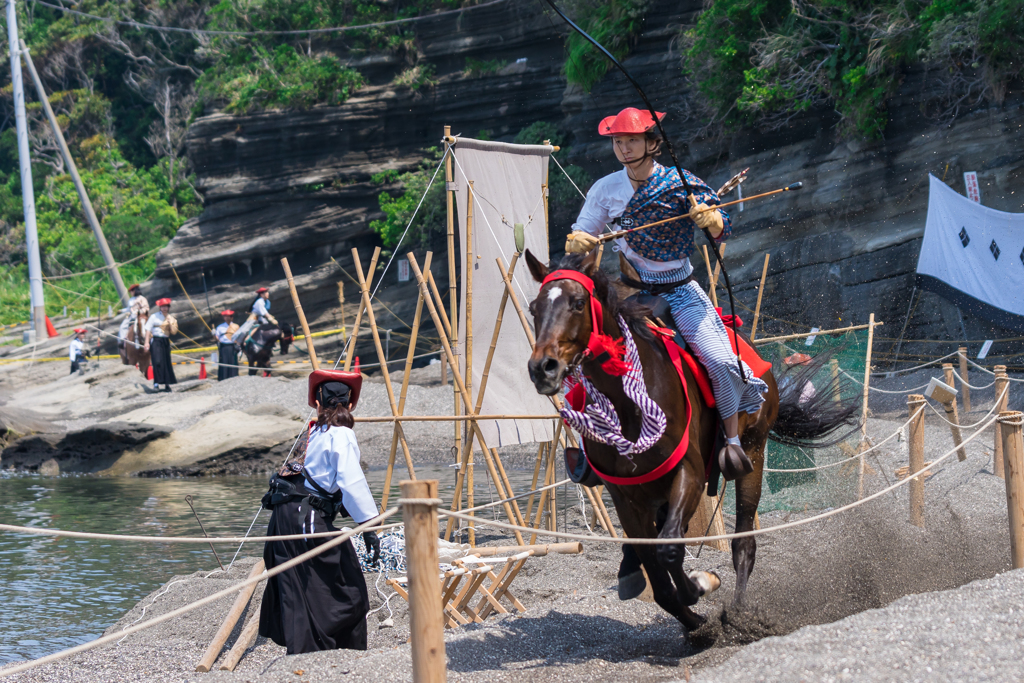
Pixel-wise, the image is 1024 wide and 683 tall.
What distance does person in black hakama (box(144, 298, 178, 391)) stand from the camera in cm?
1873

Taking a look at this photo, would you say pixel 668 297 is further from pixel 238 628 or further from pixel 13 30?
pixel 13 30

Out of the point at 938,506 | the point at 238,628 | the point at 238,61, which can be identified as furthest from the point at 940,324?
the point at 238,61

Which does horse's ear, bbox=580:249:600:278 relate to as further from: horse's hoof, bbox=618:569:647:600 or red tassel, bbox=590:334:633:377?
horse's hoof, bbox=618:569:647:600

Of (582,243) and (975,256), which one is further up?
(582,243)

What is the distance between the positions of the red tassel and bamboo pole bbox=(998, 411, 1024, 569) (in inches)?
93.7

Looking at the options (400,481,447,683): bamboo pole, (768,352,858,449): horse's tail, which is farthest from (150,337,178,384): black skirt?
(400,481,447,683): bamboo pole

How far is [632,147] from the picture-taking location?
4.48 m

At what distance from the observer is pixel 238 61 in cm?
2902

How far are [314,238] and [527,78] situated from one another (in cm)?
767

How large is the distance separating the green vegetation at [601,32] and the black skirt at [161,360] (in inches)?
430

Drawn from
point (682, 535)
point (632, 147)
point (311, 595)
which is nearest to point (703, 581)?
point (682, 535)

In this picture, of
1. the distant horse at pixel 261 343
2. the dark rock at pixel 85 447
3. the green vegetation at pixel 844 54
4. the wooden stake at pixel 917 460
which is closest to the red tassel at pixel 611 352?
the wooden stake at pixel 917 460

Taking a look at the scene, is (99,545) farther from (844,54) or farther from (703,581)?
(844,54)

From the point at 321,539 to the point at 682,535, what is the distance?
1.83 meters
